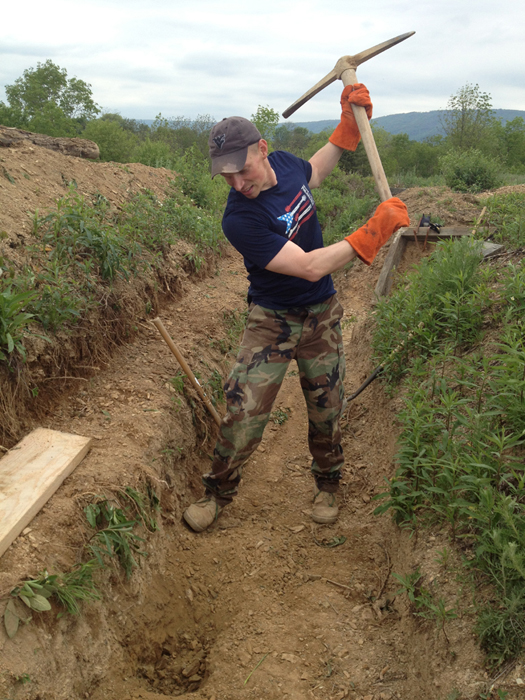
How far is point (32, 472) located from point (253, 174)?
6.21 feet

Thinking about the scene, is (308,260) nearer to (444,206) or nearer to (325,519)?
(325,519)

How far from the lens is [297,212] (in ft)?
9.43

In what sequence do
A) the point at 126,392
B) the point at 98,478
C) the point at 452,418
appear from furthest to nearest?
the point at 126,392, the point at 452,418, the point at 98,478

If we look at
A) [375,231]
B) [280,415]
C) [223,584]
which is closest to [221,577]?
[223,584]

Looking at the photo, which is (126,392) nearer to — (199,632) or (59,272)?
(59,272)

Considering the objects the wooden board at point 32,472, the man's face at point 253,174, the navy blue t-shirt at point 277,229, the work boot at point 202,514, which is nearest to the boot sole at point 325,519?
the work boot at point 202,514

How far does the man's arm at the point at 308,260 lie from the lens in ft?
8.52

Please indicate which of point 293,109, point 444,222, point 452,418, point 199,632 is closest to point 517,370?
point 452,418

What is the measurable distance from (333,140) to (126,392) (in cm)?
224

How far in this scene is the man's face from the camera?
2.58 meters

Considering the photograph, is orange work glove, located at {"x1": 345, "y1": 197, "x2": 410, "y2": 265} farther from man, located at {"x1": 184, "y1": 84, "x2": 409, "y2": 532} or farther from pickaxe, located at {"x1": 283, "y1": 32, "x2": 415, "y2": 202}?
pickaxe, located at {"x1": 283, "y1": 32, "x2": 415, "y2": 202}

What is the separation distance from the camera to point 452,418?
2.83m

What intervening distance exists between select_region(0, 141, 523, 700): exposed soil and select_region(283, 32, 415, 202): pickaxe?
1625mm

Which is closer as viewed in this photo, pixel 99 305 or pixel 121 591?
pixel 121 591
